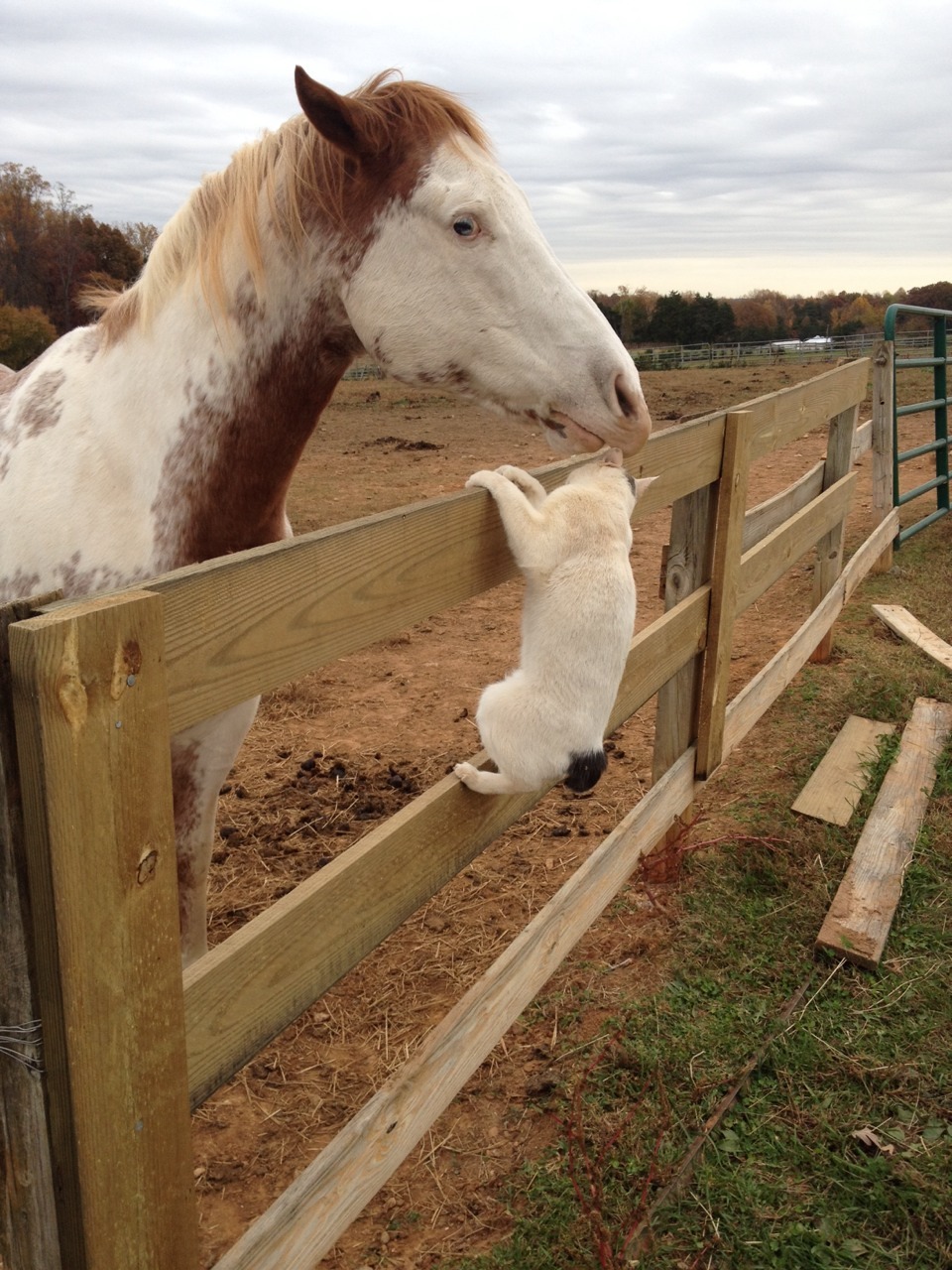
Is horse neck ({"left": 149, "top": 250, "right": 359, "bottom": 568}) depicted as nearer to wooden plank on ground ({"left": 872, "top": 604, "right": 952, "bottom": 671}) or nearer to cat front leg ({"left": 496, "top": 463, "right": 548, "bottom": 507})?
cat front leg ({"left": 496, "top": 463, "right": 548, "bottom": 507})

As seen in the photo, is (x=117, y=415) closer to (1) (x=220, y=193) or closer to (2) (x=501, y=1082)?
(1) (x=220, y=193)

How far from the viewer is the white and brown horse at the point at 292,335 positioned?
2.09 m

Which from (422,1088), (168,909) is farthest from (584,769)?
(168,909)

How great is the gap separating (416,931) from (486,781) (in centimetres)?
153

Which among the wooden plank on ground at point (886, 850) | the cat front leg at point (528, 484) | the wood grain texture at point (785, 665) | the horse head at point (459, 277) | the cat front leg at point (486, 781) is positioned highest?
the horse head at point (459, 277)

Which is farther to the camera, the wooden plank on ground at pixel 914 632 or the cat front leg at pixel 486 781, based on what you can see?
the wooden plank on ground at pixel 914 632

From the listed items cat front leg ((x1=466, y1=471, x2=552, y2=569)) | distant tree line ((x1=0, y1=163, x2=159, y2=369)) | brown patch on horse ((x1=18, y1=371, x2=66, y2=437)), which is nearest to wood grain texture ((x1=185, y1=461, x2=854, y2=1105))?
cat front leg ((x1=466, y1=471, x2=552, y2=569))

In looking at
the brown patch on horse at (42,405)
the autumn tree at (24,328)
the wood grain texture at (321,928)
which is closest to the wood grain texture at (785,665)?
the wood grain texture at (321,928)

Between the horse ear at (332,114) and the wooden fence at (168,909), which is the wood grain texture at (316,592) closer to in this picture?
the wooden fence at (168,909)

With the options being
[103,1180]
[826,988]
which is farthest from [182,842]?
[826,988]

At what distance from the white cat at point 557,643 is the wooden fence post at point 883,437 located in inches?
241

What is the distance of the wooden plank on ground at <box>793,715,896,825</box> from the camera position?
3889 mm

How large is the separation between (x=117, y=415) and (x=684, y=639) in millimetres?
1883

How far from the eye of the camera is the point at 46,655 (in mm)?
913
